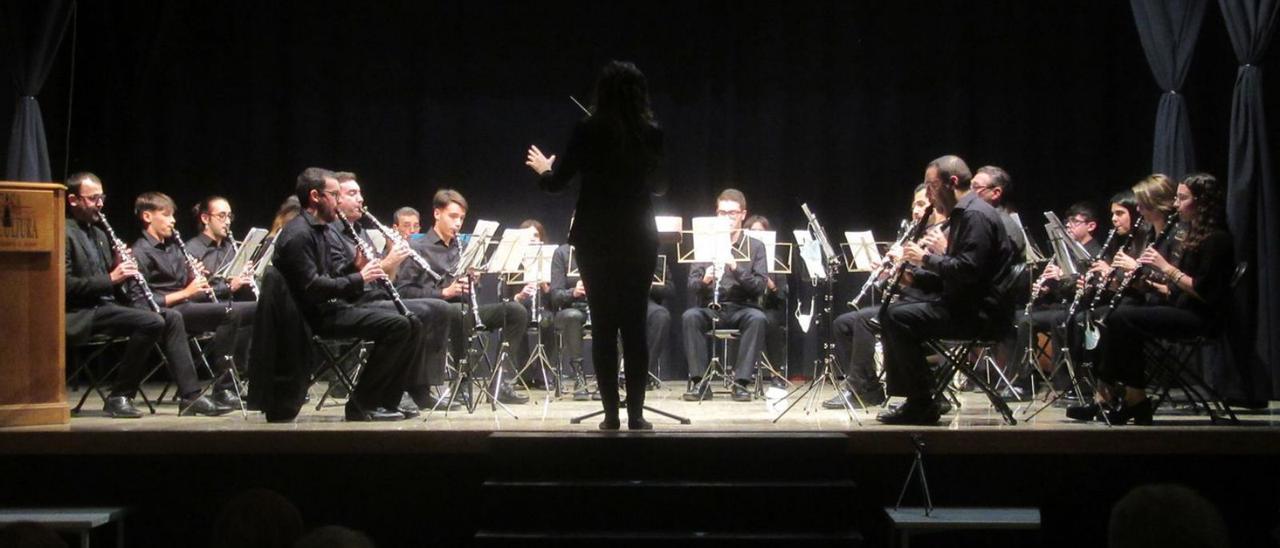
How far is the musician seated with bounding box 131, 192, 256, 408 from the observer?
24.1 ft

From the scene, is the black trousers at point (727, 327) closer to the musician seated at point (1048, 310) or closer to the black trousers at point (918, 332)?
the musician seated at point (1048, 310)

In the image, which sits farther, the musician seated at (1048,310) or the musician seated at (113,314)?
the musician seated at (1048,310)

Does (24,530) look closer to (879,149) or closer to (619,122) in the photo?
(619,122)

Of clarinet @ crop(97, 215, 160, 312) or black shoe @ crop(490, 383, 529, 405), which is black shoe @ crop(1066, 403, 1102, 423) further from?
clarinet @ crop(97, 215, 160, 312)

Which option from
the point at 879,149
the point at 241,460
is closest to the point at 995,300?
the point at 241,460

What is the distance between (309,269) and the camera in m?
6.00

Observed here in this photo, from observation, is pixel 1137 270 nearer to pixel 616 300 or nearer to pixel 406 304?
pixel 616 300

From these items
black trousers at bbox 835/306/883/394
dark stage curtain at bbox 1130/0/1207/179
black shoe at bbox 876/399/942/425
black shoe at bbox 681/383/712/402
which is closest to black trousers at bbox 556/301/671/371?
black shoe at bbox 681/383/712/402

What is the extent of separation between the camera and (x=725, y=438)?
4.73m

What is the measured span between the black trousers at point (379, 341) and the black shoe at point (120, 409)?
1.28 metres

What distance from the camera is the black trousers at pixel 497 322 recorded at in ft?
24.8

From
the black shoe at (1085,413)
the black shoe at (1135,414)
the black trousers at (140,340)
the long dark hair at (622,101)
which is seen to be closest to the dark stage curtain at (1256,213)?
the black shoe at (1085,413)

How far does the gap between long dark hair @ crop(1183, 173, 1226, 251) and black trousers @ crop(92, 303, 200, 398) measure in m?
5.52

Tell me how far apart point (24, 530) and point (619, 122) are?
9.18ft
